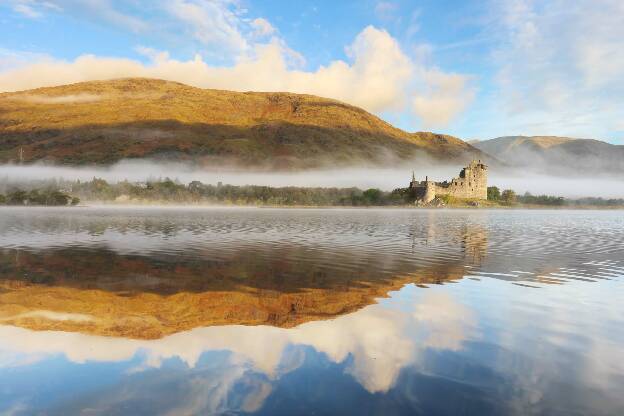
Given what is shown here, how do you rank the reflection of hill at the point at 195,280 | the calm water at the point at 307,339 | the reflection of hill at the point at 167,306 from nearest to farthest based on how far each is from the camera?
the calm water at the point at 307,339, the reflection of hill at the point at 167,306, the reflection of hill at the point at 195,280

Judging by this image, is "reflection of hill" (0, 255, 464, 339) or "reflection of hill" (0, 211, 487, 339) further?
"reflection of hill" (0, 211, 487, 339)

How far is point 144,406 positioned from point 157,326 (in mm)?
5539

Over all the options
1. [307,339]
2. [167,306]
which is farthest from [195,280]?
[307,339]

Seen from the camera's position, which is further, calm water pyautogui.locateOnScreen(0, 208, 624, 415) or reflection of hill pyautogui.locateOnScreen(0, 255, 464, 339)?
reflection of hill pyautogui.locateOnScreen(0, 255, 464, 339)

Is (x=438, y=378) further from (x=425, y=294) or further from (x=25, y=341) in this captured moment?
(x=25, y=341)

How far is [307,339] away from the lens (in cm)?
Answer: 1314

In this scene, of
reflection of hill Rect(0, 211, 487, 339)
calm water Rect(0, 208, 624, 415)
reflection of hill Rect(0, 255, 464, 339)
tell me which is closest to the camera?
calm water Rect(0, 208, 624, 415)

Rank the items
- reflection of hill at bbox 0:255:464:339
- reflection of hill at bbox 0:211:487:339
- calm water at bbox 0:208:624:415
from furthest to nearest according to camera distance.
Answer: reflection of hill at bbox 0:211:487:339
reflection of hill at bbox 0:255:464:339
calm water at bbox 0:208:624:415

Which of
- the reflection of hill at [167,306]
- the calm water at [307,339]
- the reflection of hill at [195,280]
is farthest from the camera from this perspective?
the reflection of hill at [195,280]

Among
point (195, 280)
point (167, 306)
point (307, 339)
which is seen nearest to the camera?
point (307, 339)

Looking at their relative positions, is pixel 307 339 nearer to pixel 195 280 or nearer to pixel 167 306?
pixel 167 306

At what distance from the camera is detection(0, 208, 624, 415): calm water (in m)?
9.34

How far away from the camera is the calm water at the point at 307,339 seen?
30.7 feet

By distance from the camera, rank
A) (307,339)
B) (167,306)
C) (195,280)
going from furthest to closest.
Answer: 1. (195,280)
2. (167,306)
3. (307,339)
